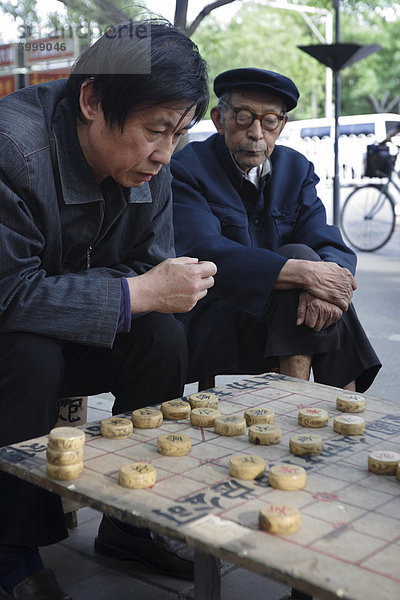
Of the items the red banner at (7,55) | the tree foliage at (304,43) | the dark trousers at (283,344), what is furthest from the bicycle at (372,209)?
the tree foliage at (304,43)

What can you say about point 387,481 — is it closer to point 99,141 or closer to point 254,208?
point 99,141

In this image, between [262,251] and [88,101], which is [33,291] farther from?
[262,251]

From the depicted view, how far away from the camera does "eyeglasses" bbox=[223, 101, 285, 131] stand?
2.59m

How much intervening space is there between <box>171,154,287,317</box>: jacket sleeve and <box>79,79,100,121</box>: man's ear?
2.42 feet

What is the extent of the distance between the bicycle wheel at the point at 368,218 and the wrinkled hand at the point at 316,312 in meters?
6.57

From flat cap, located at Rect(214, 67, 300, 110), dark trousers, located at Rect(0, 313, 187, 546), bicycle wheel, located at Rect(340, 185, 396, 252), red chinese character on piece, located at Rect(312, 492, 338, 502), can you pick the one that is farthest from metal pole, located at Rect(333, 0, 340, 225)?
red chinese character on piece, located at Rect(312, 492, 338, 502)

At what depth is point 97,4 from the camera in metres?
3.96

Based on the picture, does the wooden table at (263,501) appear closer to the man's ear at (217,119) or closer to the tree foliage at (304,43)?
the man's ear at (217,119)

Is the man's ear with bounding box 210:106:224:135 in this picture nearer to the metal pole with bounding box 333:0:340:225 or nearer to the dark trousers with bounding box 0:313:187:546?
the dark trousers with bounding box 0:313:187:546

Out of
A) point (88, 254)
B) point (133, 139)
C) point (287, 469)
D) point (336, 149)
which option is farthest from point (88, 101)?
point (336, 149)

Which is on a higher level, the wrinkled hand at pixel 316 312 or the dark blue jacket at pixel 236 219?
the dark blue jacket at pixel 236 219

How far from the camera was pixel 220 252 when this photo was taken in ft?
8.11

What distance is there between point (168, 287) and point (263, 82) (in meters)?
1.02

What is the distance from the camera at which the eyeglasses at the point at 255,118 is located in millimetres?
2586
